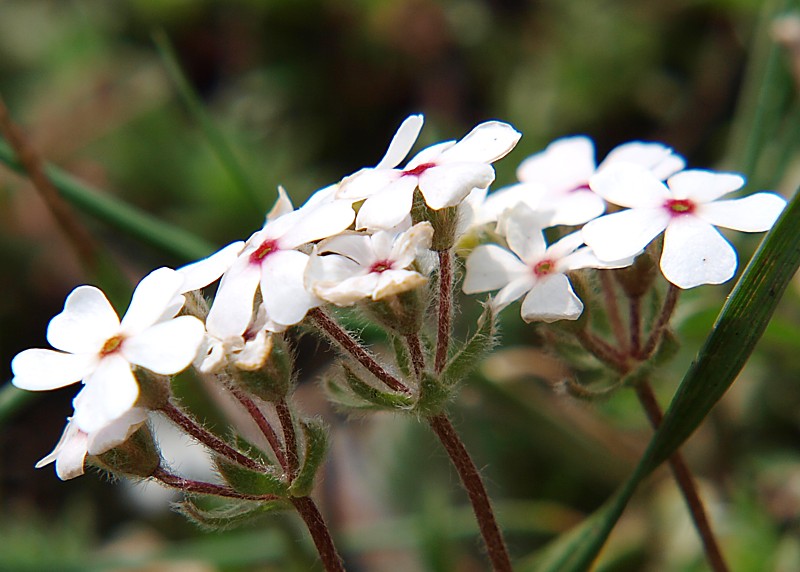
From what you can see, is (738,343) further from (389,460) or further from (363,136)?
(363,136)

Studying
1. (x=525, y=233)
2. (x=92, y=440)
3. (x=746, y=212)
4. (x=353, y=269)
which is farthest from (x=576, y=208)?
(x=92, y=440)

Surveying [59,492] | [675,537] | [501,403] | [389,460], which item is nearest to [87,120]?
[59,492]

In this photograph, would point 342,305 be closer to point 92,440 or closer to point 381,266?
point 381,266

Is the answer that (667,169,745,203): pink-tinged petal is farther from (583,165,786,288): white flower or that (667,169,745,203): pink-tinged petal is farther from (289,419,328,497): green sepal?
(289,419,328,497): green sepal

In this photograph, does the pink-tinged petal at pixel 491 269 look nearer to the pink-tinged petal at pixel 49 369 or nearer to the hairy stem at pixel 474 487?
the hairy stem at pixel 474 487

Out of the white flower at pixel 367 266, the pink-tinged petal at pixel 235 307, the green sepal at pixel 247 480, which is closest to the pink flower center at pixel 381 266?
the white flower at pixel 367 266
